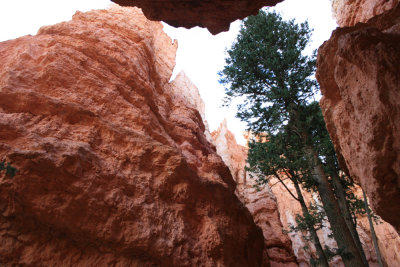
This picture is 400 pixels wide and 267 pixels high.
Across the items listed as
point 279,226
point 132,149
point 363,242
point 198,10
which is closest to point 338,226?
point 132,149

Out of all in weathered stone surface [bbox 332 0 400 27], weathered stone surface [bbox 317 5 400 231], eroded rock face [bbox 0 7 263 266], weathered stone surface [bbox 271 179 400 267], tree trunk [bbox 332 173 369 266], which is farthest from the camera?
weathered stone surface [bbox 271 179 400 267]

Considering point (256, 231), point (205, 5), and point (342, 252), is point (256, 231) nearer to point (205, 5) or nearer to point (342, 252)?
point (342, 252)

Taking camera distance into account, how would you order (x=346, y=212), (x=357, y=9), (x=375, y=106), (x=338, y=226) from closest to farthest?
(x=375, y=106) → (x=338, y=226) → (x=357, y=9) → (x=346, y=212)

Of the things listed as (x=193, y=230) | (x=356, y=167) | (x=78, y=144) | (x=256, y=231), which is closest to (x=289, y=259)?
(x=256, y=231)

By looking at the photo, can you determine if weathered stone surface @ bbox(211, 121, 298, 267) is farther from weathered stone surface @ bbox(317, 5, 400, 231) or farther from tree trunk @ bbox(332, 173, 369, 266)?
weathered stone surface @ bbox(317, 5, 400, 231)

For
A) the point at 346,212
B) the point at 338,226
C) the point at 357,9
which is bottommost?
the point at 338,226

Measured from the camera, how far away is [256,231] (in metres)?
10.4

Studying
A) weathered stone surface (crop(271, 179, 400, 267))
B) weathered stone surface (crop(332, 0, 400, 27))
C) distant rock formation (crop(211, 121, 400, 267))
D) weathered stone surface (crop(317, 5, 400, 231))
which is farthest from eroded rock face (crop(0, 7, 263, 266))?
weathered stone surface (crop(271, 179, 400, 267))

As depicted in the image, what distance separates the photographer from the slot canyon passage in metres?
4.52

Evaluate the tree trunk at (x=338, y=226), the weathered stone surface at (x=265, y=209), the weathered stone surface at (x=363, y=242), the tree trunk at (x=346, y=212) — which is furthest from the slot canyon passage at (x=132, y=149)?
the weathered stone surface at (x=363, y=242)

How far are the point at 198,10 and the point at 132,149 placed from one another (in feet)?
14.2

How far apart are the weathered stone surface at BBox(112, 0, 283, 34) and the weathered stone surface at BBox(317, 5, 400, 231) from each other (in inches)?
90.8

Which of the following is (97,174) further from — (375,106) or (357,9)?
(357,9)

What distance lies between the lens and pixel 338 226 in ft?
26.1
